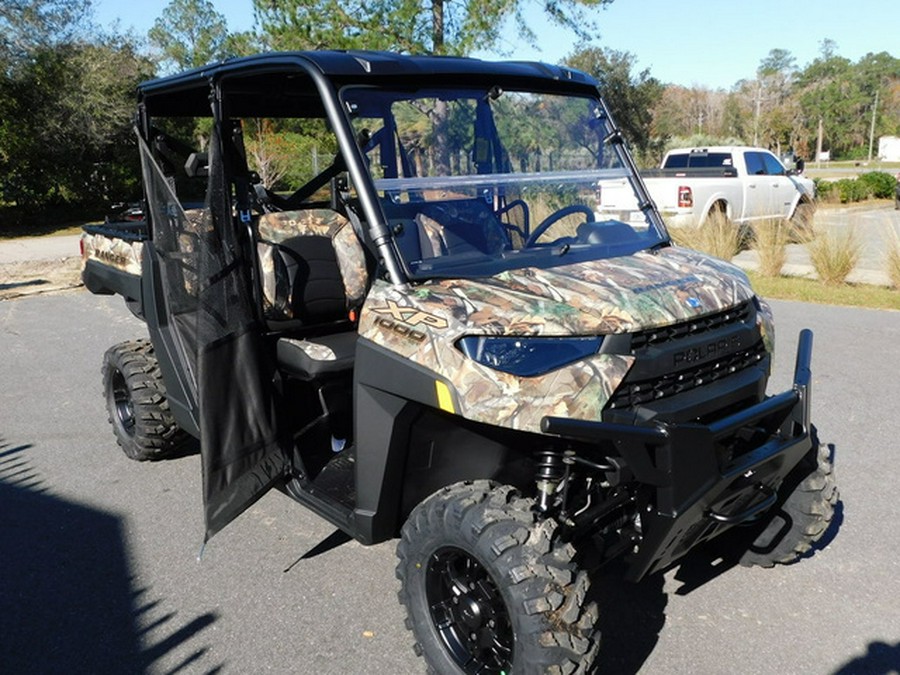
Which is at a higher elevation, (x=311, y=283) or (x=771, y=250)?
(x=311, y=283)

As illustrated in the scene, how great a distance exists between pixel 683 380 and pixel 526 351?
2.03 feet

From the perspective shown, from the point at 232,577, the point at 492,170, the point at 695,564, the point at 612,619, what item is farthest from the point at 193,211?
the point at 695,564

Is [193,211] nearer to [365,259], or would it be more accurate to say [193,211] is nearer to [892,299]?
[365,259]

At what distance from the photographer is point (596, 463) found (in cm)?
280

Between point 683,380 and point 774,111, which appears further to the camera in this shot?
point 774,111

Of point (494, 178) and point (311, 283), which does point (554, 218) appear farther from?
point (311, 283)

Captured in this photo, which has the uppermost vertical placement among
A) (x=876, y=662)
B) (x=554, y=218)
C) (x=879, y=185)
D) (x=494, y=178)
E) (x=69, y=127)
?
(x=69, y=127)

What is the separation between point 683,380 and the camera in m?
2.90

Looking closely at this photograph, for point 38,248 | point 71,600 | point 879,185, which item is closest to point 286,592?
point 71,600

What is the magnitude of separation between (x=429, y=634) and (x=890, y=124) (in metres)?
82.1

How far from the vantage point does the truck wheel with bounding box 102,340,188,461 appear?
494 cm

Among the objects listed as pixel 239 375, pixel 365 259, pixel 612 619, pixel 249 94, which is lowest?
pixel 612 619

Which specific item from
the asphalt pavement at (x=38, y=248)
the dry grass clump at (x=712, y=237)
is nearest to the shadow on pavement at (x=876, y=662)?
the dry grass clump at (x=712, y=237)

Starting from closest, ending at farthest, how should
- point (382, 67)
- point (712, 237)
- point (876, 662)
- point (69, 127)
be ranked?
point (876, 662)
point (382, 67)
point (712, 237)
point (69, 127)
